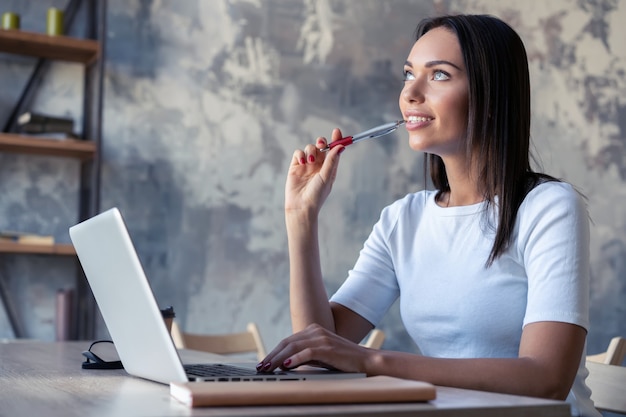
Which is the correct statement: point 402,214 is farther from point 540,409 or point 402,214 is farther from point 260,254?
point 260,254

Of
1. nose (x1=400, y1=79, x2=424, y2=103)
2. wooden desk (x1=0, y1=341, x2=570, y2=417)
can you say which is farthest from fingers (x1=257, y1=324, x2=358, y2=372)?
nose (x1=400, y1=79, x2=424, y2=103)

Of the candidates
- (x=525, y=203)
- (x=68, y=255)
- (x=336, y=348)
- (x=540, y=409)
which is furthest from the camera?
(x=68, y=255)

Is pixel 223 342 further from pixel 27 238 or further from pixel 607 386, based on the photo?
pixel 607 386

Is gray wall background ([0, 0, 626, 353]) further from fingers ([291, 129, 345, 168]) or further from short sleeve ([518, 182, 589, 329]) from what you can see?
short sleeve ([518, 182, 589, 329])

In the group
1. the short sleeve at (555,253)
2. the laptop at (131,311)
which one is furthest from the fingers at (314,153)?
the laptop at (131,311)

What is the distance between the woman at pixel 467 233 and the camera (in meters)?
1.38

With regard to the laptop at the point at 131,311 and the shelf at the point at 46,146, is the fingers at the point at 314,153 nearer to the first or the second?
the laptop at the point at 131,311

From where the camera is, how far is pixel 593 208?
4.41 metres

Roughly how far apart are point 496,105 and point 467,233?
0.25 m

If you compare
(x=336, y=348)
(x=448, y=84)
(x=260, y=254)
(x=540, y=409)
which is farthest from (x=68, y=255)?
(x=540, y=409)

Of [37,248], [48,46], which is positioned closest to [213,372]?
[37,248]

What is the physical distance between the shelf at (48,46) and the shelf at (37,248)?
2.79 ft

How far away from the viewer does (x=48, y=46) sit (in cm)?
359

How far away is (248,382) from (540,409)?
321 mm
